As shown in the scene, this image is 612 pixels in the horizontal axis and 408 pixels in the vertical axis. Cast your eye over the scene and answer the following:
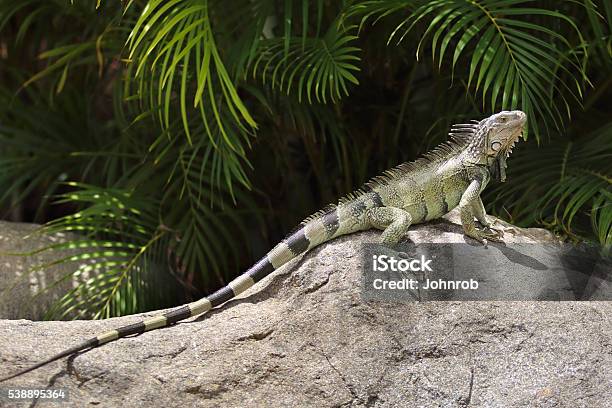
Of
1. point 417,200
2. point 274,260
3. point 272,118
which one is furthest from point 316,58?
point 274,260

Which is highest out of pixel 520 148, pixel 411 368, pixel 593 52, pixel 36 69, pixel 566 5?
pixel 36 69

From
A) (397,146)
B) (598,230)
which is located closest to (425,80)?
(397,146)

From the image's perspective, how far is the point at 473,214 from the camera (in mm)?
3547

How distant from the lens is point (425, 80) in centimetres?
492

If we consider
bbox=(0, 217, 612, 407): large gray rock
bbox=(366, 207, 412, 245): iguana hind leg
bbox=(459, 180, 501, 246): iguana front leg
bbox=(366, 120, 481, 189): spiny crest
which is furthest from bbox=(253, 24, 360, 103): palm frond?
bbox=(0, 217, 612, 407): large gray rock

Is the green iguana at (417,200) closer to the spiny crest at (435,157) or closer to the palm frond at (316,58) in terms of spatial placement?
the spiny crest at (435,157)

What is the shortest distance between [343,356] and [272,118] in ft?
5.74

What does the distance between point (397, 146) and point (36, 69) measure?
3138 mm

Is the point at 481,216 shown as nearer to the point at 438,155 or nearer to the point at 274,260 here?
the point at 438,155

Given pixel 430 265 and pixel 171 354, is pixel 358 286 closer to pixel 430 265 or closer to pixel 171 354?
pixel 430 265

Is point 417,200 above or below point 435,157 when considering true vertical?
below

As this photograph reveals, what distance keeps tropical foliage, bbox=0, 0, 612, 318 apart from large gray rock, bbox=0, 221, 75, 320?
0.40 feet

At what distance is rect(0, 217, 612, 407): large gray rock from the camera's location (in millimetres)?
2889

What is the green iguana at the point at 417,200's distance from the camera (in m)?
3.45
